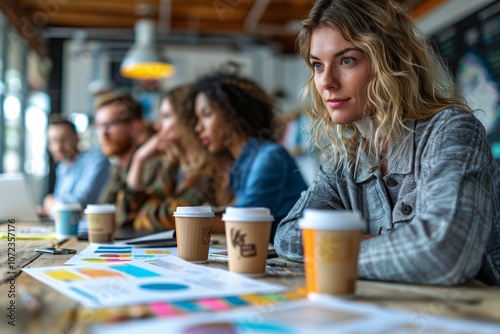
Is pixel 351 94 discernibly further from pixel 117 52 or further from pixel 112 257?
pixel 117 52

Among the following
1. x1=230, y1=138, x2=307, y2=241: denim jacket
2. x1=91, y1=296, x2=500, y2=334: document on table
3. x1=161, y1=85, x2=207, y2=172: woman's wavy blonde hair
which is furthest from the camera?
x1=161, y1=85, x2=207, y2=172: woman's wavy blonde hair

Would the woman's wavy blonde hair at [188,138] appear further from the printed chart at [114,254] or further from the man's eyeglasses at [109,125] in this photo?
the printed chart at [114,254]

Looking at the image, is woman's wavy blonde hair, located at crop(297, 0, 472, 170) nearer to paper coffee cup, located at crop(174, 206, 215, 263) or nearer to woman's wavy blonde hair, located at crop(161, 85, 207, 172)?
paper coffee cup, located at crop(174, 206, 215, 263)

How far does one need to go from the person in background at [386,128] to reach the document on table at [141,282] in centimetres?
33

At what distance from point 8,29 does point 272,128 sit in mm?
3684

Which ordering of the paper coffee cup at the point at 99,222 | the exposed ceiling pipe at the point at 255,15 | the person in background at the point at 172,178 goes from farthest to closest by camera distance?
the exposed ceiling pipe at the point at 255,15, the person in background at the point at 172,178, the paper coffee cup at the point at 99,222

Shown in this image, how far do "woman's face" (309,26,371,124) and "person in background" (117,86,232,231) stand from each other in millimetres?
1099

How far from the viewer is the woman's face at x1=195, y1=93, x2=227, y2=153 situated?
272 cm

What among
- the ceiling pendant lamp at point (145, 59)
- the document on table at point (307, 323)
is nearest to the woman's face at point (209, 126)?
the document on table at point (307, 323)

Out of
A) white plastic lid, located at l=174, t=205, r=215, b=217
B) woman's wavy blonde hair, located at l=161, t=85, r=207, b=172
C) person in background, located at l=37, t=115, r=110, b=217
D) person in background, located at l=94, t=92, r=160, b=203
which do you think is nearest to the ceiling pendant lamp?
person in background, located at l=37, t=115, r=110, b=217

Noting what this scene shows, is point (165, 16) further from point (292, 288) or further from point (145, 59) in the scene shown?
Result: point (292, 288)

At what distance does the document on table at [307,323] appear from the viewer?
2.07 feet

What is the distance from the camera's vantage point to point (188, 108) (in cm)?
298

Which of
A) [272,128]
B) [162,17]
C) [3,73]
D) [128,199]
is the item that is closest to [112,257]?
[128,199]
